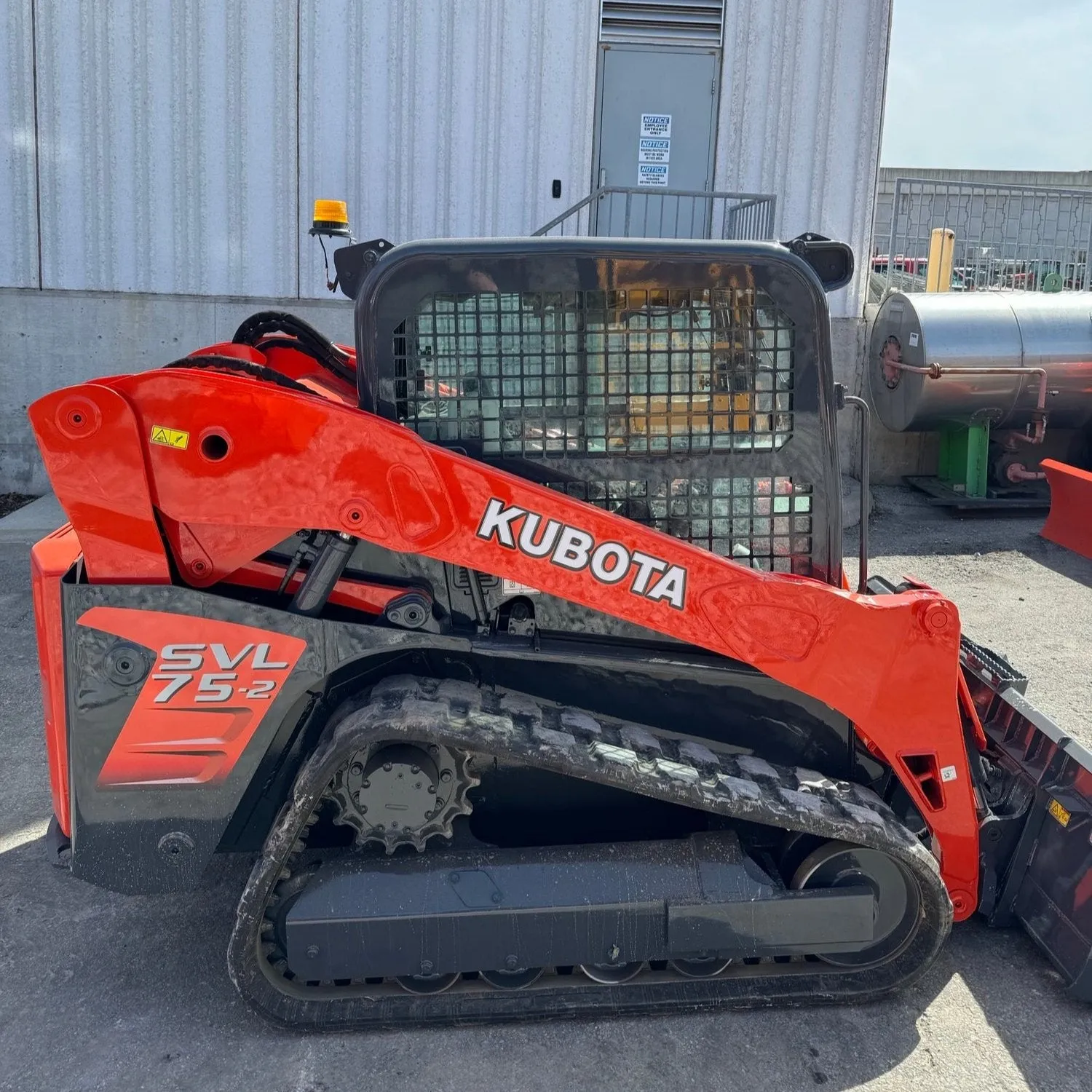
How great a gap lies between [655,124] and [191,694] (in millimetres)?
7998

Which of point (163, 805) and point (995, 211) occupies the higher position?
point (995, 211)

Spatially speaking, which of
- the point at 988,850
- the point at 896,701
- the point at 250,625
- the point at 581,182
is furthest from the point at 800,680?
the point at 581,182

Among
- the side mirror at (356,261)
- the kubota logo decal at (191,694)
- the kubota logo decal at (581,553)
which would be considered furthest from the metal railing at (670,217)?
the kubota logo decal at (191,694)

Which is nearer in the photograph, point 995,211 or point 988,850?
point 988,850

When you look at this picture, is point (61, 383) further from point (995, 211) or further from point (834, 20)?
point (995, 211)

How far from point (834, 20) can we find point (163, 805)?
8.96 metres

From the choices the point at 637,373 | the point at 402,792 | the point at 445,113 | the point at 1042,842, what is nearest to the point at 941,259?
the point at 445,113

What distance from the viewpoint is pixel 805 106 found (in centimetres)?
959

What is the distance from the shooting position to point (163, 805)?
3016 mm

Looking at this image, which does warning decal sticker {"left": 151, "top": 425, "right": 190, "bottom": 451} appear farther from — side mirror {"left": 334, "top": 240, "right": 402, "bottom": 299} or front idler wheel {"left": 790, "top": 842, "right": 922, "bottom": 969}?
front idler wheel {"left": 790, "top": 842, "right": 922, "bottom": 969}

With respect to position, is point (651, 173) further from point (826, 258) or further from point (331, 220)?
point (826, 258)

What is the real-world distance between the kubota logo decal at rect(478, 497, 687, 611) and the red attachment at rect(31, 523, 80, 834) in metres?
1.19

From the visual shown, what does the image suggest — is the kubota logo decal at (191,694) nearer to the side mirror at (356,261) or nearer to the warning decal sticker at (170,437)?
the warning decal sticker at (170,437)

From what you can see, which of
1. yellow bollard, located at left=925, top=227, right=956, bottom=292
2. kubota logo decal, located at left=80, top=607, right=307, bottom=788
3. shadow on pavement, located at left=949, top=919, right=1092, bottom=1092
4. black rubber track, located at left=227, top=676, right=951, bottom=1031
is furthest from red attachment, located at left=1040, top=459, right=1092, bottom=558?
kubota logo decal, located at left=80, top=607, right=307, bottom=788
